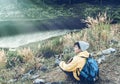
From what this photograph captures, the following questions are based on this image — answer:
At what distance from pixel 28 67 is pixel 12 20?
1414cm

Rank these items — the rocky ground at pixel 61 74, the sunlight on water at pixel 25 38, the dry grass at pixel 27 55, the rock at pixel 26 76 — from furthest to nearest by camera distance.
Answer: the sunlight on water at pixel 25 38 < the dry grass at pixel 27 55 < the rock at pixel 26 76 < the rocky ground at pixel 61 74

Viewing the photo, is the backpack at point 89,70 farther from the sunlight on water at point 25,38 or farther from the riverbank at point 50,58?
the sunlight on water at point 25,38

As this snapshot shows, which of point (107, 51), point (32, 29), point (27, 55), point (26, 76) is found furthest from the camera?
point (32, 29)

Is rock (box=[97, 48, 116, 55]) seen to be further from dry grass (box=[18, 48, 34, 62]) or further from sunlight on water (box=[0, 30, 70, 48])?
sunlight on water (box=[0, 30, 70, 48])

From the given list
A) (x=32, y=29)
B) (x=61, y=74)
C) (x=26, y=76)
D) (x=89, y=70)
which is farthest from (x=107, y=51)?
(x=32, y=29)

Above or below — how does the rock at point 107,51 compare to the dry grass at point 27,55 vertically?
above

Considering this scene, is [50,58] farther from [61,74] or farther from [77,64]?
[77,64]

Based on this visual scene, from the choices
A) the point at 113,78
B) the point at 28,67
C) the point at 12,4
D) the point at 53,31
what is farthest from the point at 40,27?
the point at 113,78

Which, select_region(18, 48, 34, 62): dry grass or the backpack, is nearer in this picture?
the backpack

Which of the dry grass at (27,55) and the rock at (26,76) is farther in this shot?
the dry grass at (27,55)

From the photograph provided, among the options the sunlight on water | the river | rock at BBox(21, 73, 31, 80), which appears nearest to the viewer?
rock at BBox(21, 73, 31, 80)

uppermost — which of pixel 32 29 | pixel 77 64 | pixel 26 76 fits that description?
pixel 77 64

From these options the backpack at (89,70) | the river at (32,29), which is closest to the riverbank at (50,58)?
the backpack at (89,70)

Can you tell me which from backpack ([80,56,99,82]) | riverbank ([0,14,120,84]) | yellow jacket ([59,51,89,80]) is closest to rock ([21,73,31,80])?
riverbank ([0,14,120,84])
